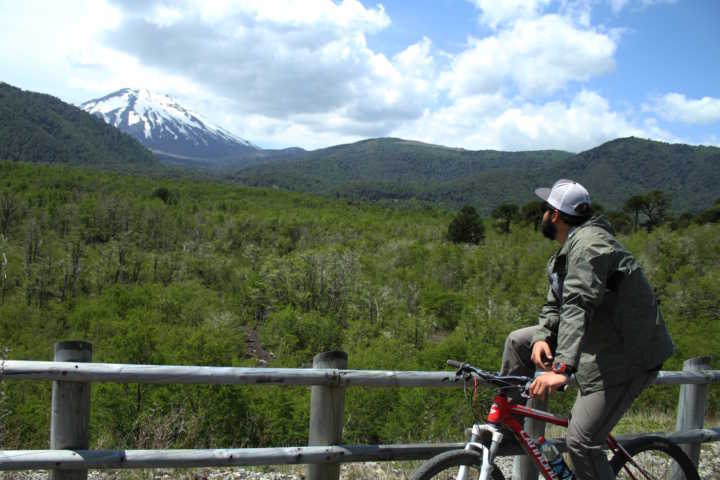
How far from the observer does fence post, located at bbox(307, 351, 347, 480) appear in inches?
152

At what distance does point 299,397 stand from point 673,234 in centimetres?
3705

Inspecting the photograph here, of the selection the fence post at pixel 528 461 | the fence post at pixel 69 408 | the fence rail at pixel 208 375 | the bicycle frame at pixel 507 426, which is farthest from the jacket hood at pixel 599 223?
the fence post at pixel 69 408

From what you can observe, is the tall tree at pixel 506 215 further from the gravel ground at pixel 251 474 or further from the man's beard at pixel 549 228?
the man's beard at pixel 549 228

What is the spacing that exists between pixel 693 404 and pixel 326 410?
3.46 meters

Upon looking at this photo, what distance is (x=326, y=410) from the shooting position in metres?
3.86

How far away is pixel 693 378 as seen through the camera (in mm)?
4801

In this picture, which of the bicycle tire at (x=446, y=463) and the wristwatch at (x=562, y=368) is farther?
the bicycle tire at (x=446, y=463)

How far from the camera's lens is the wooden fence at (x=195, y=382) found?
338cm

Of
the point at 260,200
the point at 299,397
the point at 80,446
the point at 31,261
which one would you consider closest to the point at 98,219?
the point at 31,261

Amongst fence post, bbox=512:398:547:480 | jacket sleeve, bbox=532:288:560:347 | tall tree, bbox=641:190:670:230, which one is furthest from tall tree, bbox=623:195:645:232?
jacket sleeve, bbox=532:288:560:347

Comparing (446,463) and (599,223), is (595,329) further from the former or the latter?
(446,463)

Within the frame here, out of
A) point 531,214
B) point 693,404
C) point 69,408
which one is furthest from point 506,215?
point 69,408

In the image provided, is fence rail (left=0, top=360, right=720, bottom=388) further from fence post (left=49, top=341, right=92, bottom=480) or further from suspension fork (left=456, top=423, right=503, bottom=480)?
suspension fork (left=456, top=423, right=503, bottom=480)

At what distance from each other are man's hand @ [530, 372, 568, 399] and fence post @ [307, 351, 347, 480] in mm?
1380
